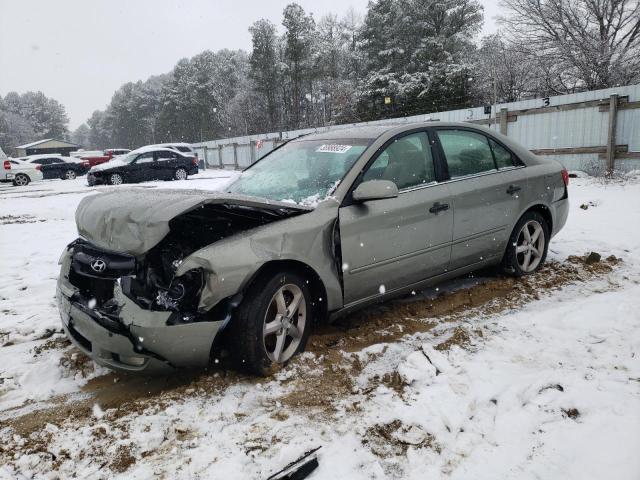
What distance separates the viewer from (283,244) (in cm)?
283

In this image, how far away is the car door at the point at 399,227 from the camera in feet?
10.5

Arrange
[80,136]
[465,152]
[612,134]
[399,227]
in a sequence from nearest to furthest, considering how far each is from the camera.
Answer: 1. [399,227]
2. [465,152]
3. [612,134]
4. [80,136]

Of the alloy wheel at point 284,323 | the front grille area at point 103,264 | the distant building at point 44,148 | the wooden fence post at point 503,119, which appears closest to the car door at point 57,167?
the wooden fence post at point 503,119

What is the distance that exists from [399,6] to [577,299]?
33938 millimetres

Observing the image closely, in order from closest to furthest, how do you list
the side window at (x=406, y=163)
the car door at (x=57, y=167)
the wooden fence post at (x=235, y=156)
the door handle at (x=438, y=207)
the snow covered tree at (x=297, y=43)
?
the side window at (x=406, y=163) → the door handle at (x=438, y=207) → the car door at (x=57, y=167) → the wooden fence post at (x=235, y=156) → the snow covered tree at (x=297, y=43)

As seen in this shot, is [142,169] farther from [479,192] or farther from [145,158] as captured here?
[479,192]

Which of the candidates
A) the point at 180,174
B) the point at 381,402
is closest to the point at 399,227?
the point at 381,402

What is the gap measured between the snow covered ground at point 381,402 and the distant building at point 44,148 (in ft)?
214

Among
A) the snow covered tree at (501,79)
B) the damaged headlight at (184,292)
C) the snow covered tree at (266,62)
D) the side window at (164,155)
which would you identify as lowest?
the damaged headlight at (184,292)

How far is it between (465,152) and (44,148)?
2760 inches

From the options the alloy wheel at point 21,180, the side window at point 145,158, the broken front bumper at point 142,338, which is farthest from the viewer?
the alloy wheel at point 21,180

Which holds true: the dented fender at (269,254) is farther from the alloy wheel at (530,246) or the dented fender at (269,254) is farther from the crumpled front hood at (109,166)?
the crumpled front hood at (109,166)

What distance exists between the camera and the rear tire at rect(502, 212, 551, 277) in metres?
4.42

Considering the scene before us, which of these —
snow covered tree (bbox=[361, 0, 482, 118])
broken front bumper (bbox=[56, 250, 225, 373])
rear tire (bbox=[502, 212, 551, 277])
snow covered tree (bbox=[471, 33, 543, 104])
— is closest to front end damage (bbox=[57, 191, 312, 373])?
broken front bumper (bbox=[56, 250, 225, 373])
